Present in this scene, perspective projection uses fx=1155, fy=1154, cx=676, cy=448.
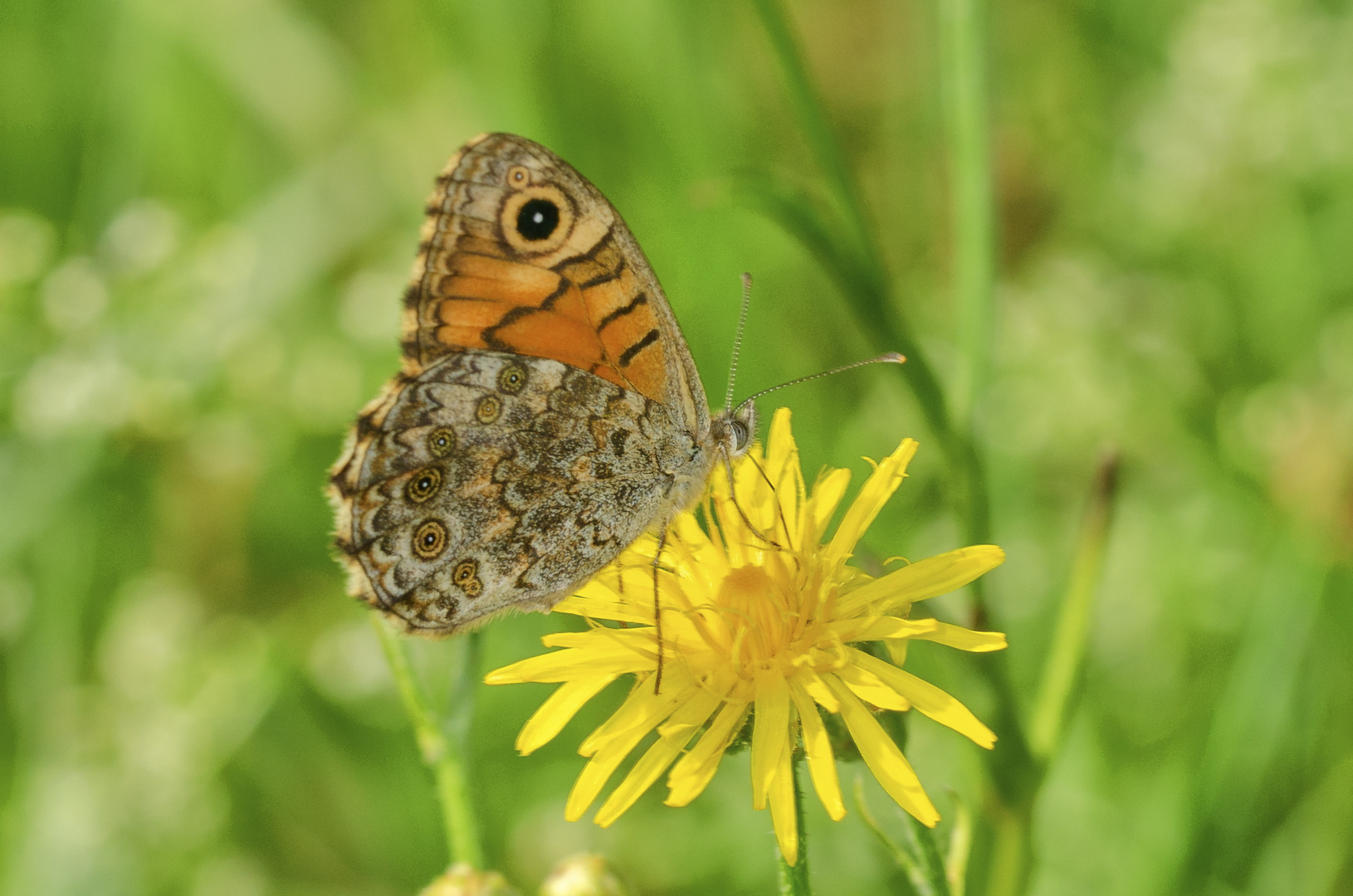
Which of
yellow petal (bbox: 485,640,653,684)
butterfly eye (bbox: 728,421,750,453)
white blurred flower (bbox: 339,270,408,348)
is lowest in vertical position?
yellow petal (bbox: 485,640,653,684)

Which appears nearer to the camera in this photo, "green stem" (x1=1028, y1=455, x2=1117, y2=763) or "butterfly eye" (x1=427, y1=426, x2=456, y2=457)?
"green stem" (x1=1028, y1=455, x2=1117, y2=763)

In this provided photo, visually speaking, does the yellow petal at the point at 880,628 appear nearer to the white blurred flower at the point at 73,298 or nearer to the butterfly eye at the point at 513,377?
the butterfly eye at the point at 513,377

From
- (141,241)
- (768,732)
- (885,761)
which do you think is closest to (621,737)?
(768,732)

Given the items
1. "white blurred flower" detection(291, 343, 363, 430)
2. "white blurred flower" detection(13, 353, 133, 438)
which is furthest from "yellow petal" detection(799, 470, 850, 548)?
"white blurred flower" detection(13, 353, 133, 438)

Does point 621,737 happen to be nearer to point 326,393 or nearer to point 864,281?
point 864,281

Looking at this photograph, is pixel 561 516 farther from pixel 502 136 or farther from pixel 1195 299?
pixel 1195 299

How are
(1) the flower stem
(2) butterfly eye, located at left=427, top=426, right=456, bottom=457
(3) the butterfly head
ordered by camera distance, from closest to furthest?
(1) the flower stem < (2) butterfly eye, located at left=427, top=426, right=456, bottom=457 < (3) the butterfly head

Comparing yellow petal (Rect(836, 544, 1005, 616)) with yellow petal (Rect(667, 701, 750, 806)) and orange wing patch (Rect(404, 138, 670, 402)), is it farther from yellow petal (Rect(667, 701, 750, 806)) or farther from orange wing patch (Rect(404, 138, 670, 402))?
orange wing patch (Rect(404, 138, 670, 402))
